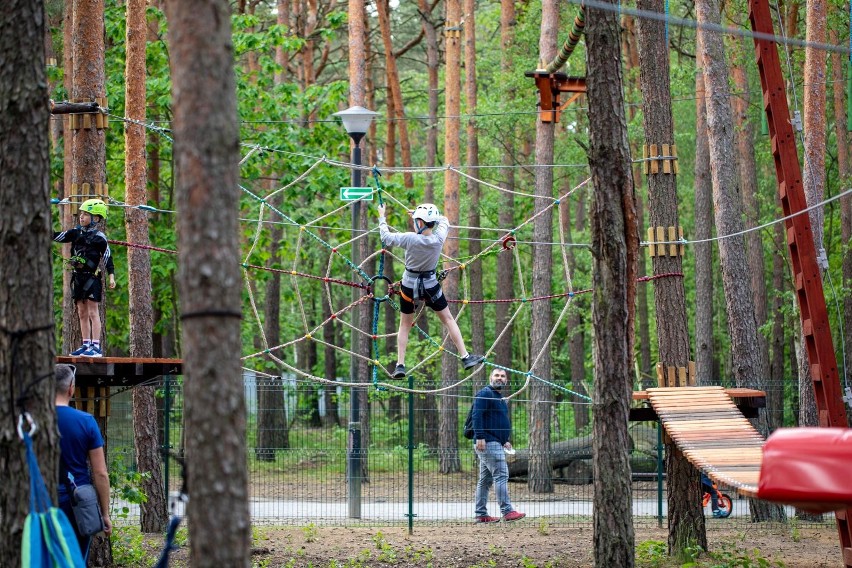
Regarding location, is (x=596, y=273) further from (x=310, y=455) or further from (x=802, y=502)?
(x=310, y=455)

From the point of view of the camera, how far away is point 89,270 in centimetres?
927

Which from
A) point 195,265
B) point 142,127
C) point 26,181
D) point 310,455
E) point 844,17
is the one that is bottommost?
point 310,455

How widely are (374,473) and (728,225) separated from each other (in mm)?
6596

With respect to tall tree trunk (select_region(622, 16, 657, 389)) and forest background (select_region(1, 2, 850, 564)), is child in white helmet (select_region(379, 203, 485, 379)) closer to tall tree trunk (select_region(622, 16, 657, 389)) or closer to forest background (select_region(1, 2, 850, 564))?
forest background (select_region(1, 2, 850, 564))

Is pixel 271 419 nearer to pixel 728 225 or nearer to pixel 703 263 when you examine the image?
pixel 728 225

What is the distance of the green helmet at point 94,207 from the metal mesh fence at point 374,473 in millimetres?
2718

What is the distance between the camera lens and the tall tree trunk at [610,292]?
24.4 feet

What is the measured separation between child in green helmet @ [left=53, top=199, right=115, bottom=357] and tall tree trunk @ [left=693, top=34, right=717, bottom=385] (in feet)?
32.7

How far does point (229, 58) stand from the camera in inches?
169

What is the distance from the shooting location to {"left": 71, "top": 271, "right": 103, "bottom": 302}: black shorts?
927cm

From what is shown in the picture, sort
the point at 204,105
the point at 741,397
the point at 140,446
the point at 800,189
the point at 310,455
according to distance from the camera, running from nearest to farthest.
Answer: the point at 204,105 → the point at 800,189 → the point at 741,397 → the point at 140,446 → the point at 310,455

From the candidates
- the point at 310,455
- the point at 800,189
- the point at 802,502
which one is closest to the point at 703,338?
the point at 310,455

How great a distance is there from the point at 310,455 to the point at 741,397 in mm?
6534

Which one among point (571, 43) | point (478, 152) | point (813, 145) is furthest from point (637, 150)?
point (571, 43)
